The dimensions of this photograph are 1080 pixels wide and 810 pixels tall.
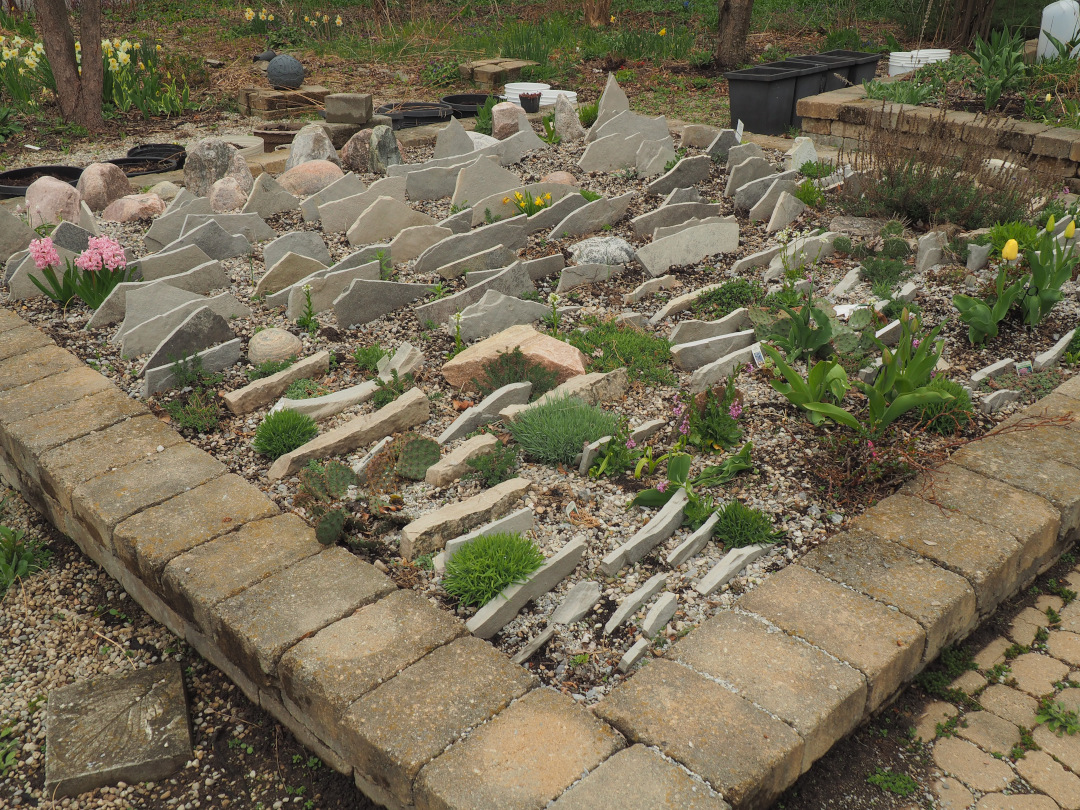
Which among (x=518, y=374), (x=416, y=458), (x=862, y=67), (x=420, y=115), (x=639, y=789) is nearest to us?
(x=639, y=789)

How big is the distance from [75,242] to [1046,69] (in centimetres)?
751

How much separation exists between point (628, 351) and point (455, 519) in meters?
1.30

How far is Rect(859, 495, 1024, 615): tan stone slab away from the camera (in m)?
2.61

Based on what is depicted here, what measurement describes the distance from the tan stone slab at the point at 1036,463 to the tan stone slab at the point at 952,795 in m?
1.11

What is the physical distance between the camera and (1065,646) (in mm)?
2729

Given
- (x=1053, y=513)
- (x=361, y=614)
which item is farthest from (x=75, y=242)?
(x=1053, y=513)

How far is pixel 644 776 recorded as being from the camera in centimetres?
192

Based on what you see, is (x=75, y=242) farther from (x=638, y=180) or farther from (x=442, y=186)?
(x=638, y=180)

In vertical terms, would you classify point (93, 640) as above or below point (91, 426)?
below

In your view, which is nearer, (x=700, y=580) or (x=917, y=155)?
(x=700, y=580)

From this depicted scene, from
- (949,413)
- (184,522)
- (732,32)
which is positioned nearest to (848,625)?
(949,413)

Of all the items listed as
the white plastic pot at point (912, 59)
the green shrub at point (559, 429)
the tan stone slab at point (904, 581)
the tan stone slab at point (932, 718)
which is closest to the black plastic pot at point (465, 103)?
the white plastic pot at point (912, 59)

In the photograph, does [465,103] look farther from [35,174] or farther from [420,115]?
[35,174]

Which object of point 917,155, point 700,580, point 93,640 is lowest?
point 93,640
